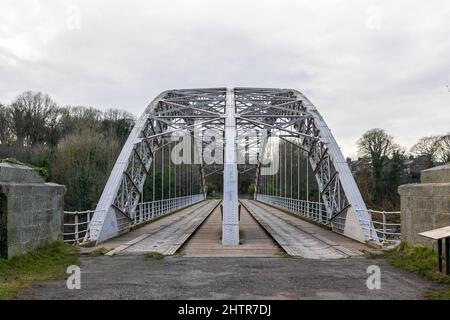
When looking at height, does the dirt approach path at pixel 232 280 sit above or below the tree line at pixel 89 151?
below

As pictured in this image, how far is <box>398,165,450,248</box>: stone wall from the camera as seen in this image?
926 cm

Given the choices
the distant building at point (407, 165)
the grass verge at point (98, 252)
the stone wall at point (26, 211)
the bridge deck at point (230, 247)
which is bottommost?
the bridge deck at point (230, 247)

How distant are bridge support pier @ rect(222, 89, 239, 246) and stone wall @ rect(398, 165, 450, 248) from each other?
5530 millimetres

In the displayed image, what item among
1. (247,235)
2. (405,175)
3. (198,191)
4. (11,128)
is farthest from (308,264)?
(198,191)

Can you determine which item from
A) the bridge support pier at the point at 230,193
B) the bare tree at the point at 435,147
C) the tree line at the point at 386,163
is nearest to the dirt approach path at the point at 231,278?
the bridge support pier at the point at 230,193

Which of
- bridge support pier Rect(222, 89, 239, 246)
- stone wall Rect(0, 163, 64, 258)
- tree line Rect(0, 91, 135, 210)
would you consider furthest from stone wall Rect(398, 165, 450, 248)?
tree line Rect(0, 91, 135, 210)

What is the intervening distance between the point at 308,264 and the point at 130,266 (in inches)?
145

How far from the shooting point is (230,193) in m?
17.0

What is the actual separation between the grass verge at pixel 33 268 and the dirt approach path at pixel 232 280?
0.30 meters

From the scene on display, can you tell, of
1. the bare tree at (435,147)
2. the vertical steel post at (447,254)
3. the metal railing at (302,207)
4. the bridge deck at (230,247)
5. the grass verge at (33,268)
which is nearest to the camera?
the grass verge at (33,268)

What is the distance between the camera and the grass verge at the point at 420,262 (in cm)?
723

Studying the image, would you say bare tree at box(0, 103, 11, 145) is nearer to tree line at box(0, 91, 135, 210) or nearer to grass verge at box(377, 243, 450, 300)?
tree line at box(0, 91, 135, 210)

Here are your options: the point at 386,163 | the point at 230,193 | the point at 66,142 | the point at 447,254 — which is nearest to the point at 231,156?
the point at 230,193

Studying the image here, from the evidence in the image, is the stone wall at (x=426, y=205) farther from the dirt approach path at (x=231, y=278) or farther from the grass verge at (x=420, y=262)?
the dirt approach path at (x=231, y=278)
